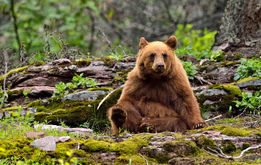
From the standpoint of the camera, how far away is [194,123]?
16.8 ft

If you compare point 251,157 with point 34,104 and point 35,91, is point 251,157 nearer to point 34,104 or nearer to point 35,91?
point 34,104

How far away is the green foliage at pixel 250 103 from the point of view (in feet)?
19.6

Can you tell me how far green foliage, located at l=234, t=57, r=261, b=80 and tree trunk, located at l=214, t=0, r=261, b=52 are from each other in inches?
78.2

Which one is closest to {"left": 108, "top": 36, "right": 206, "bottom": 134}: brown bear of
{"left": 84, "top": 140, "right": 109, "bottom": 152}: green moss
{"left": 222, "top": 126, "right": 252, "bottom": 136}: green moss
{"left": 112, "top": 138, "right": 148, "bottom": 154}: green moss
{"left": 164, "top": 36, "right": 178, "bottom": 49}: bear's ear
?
{"left": 164, "top": 36, "right": 178, "bottom": 49}: bear's ear

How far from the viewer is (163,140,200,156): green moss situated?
3.53 meters

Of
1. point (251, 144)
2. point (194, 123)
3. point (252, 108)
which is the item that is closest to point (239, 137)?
point (251, 144)

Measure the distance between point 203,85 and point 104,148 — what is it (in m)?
4.19

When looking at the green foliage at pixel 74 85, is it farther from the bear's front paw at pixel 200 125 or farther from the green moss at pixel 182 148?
the green moss at pixel 182 148

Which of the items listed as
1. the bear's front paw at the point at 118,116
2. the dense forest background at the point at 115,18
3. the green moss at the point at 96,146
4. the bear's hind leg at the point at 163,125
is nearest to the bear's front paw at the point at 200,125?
the bear's hind leg at the point at 163,125

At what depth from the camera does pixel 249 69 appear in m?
6.86

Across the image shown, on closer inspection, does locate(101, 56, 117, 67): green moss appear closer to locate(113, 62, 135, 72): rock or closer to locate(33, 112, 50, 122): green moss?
locate(113, 62, 135, 72): rock

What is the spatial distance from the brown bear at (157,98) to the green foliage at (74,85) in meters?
1.70

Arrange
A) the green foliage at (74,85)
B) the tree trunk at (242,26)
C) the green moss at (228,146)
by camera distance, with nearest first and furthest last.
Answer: the green moss at (228,146) → the green foliage at (74,85) → the tree trunk at (242,26)

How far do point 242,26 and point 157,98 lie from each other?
4.97 meters
